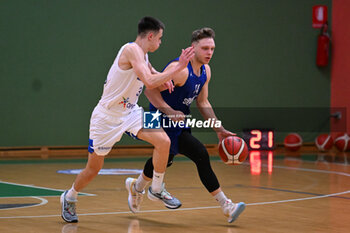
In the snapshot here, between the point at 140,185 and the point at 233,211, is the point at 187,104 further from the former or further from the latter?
the point at 233,211

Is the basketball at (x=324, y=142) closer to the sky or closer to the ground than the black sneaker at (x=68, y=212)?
closer to the ground

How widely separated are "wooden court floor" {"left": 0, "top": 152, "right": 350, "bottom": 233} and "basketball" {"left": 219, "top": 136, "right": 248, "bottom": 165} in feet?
1.63

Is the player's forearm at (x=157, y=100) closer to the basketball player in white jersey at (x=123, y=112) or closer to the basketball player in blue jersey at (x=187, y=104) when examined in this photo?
the basketball player in blue jersey at (x=187, y=104)

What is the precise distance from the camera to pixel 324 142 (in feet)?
44.8

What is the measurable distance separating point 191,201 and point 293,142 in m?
7.54

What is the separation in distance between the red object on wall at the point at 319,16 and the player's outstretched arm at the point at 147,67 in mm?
10140

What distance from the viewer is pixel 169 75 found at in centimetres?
494

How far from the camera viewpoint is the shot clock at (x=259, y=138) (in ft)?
44.6

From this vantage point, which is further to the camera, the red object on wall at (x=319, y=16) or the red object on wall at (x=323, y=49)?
the red object on wall at (x=323, y=49)

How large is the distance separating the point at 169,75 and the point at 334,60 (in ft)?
35.1

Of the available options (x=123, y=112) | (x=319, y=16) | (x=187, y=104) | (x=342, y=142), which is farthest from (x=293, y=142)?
(x=123, y=112)

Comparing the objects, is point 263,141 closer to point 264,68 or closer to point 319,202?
point 264,68

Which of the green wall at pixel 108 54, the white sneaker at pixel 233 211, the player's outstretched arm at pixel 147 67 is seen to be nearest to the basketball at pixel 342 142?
the green wall at pixel 108 54


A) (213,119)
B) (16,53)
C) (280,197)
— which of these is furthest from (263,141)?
(213,119)
